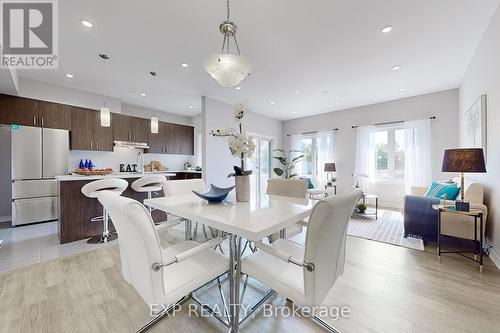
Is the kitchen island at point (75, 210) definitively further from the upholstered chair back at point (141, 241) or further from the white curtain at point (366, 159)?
the white curtain at point (366, 159)

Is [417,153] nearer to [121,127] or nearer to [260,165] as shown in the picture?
[260,165]

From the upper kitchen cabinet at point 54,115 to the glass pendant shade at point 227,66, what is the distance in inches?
156

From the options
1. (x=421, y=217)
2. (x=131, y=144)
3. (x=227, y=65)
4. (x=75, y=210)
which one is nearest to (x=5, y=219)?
(x=75, y=210)

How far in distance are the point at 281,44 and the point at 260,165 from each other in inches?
165

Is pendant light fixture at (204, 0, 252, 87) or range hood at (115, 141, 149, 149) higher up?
pendant light fixture at (204, 0, 252, 87)

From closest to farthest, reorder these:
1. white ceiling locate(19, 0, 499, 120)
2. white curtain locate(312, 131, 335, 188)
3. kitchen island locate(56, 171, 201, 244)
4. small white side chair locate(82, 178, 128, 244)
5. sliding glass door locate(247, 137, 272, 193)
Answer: white ceiling locate(19, 0, 499, 120), small white side chair locate(82, 178, 128, 244), kitchen island locate(56, 171, 201, 244), white curtain locate(312, 131, 335, 188), sliding glass door locate(247, 137, 272, 193)

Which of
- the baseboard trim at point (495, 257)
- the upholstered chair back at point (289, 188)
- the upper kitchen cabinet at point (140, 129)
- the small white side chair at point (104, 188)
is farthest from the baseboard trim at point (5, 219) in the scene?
the baseboard trim at point (495, 257)

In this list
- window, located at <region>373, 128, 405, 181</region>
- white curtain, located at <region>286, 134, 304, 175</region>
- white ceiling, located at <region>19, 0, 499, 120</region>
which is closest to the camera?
white ceiling, located at <region>19, 0, 499, 120</region>

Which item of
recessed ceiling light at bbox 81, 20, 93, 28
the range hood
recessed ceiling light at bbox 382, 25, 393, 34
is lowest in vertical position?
the range hood

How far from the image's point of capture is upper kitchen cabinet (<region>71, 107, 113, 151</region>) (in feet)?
13.0

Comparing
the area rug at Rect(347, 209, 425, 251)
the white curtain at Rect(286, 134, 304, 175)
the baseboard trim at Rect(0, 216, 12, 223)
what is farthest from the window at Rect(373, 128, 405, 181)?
the baseboard trim at Rect(0, 216, 12, 223)

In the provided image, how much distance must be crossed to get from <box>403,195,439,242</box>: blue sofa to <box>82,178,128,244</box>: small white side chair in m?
4.00

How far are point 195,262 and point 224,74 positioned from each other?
4.62 feet

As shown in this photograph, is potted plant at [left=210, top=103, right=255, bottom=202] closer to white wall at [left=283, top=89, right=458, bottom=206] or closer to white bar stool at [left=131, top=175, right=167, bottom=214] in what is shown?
white bar stool at [left=131, top=175, right=167, bottom=214]
